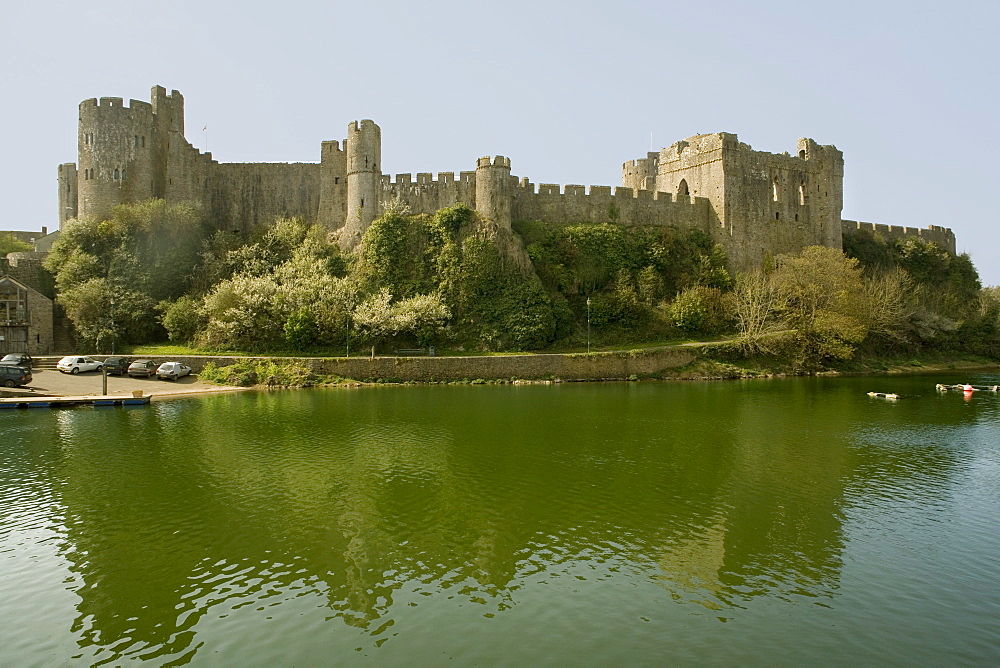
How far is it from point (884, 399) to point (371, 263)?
23311 millimetres

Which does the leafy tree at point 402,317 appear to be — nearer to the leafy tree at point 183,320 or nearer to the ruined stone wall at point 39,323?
the leafy tree at point 183,320

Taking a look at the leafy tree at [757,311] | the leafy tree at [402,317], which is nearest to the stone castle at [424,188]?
the leafy tree at [757,311]

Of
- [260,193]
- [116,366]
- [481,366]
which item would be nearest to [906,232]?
[481,366]

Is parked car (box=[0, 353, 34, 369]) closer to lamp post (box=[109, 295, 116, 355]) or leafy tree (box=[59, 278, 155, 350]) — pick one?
leafy tree (box=[59, 278, 155, 350])

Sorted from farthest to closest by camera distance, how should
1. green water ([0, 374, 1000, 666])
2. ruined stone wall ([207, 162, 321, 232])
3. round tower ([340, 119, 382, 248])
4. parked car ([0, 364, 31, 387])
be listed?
ruined stone wall ([207, 162, 321, 232]) < round tower ([340, 119, 382, 248]) < parked car ([0, 364, 31, 387]) < green water ([0, 374, 1000, 666])

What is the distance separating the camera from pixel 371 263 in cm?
3584

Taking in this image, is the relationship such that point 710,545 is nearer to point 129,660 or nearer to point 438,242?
point 129,660

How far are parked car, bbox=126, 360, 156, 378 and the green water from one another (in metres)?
9.92

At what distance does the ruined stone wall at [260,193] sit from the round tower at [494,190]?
985 cm

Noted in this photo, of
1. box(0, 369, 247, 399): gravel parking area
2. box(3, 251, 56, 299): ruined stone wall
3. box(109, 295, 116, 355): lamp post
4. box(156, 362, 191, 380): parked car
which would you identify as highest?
box(3, 251, 56, 299): ruined stone wall

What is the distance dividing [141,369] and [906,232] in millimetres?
47772

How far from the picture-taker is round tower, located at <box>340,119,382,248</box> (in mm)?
36969

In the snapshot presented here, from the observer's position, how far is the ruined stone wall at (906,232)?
47344 millimetres

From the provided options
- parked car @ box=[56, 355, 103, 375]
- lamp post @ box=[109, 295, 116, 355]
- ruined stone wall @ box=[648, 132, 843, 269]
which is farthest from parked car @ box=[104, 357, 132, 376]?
ruined stone wall @ box=[648, 132, 843, 269]
